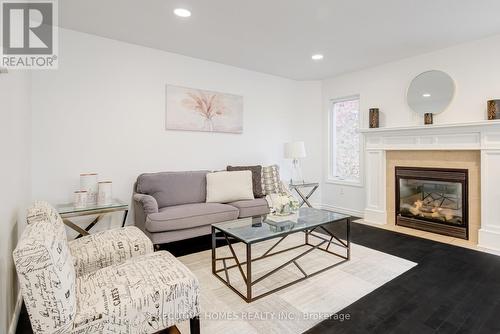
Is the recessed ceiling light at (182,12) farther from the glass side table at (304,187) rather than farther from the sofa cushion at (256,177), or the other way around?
the glass side table at (304,187)

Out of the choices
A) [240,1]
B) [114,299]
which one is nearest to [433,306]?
[114,299]

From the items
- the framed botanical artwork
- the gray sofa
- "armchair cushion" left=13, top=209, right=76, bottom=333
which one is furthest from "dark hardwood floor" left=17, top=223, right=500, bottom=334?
the framed botanical artwork

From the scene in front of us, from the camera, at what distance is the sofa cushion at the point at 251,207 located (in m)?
3.45

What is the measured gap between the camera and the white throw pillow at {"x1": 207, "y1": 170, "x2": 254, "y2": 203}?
11.9 feet

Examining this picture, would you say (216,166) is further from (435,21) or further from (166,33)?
(435,21)

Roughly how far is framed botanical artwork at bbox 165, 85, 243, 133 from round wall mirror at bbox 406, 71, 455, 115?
2.61 m

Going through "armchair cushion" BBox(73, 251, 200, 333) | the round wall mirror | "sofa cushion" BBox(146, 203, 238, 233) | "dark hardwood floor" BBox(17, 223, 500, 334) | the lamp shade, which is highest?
the round wall mirror

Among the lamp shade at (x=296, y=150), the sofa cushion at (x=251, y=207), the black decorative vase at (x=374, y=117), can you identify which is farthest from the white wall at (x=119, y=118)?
the black decorative vase at (x=374, y=117)

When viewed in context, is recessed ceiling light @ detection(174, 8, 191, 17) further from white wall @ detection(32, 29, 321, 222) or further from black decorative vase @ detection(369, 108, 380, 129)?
black decorative vase @ detection(369, 108, 380, 129)

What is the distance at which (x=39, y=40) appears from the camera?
288cm

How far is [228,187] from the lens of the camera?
3.71 m

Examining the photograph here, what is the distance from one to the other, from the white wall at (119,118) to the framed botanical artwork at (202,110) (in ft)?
0.32

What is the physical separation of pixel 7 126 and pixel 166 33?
207 cm
